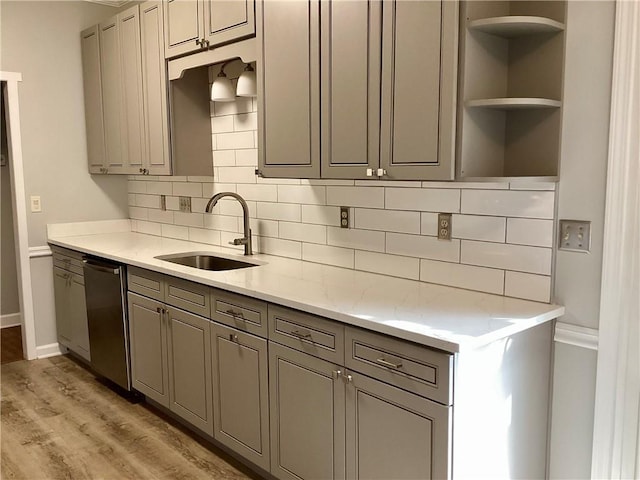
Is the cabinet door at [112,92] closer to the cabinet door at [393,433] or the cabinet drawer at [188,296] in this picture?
the cabinet drawer at [188,296]

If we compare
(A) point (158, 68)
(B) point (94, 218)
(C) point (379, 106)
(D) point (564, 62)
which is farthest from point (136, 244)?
(D) point (564, 62)

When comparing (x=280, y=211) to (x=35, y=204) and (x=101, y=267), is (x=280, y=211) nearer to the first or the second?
(x=101, y=267)

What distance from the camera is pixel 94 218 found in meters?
4.64

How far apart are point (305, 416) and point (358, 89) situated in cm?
135

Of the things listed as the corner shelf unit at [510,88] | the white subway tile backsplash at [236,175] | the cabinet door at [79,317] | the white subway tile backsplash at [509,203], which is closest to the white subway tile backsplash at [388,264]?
the white subway tile backsplash at [509,203]

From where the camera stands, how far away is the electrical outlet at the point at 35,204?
433cm

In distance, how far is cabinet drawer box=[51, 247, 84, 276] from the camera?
157 inches

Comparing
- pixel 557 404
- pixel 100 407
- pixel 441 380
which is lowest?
pixel 100 407

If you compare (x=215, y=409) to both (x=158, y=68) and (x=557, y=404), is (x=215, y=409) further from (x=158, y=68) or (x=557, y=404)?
(x=158, y=68)

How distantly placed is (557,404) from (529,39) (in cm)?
140

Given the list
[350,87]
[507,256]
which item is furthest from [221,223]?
[507,256]

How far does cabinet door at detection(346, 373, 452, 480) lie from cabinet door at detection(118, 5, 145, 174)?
2570 mm

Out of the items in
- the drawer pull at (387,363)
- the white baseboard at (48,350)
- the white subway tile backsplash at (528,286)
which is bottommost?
the white baseboard at (48,350)

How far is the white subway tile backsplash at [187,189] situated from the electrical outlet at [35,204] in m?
1.05
